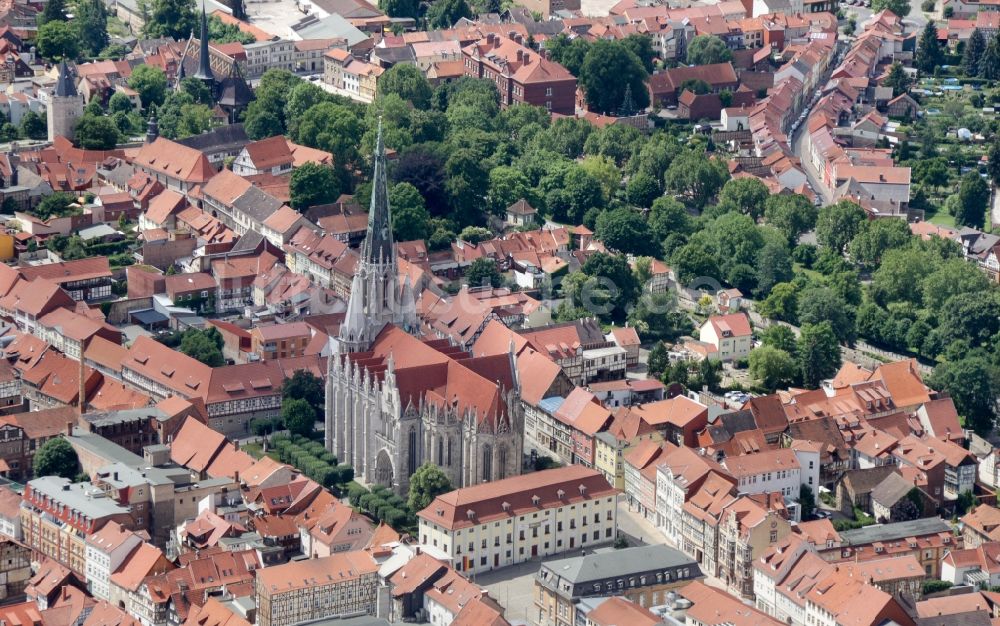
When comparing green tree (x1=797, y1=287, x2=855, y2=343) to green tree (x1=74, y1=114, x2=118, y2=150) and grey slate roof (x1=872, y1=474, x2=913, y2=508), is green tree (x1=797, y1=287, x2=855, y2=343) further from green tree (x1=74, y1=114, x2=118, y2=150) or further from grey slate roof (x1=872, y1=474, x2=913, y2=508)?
green tree (x1=74, y1=114, x2=118, y2=150)

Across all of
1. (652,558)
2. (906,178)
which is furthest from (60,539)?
(906,178)

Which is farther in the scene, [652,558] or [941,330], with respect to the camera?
[941,330]


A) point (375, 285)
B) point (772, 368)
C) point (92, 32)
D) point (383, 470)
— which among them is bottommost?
point (92, 32)

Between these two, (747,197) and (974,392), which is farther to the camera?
(747,197)

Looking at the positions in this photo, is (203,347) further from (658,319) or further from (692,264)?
(692,264)

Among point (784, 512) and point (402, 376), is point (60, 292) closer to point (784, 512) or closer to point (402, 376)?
point (402, 376)

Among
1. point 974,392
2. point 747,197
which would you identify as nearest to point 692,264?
point 747,197
